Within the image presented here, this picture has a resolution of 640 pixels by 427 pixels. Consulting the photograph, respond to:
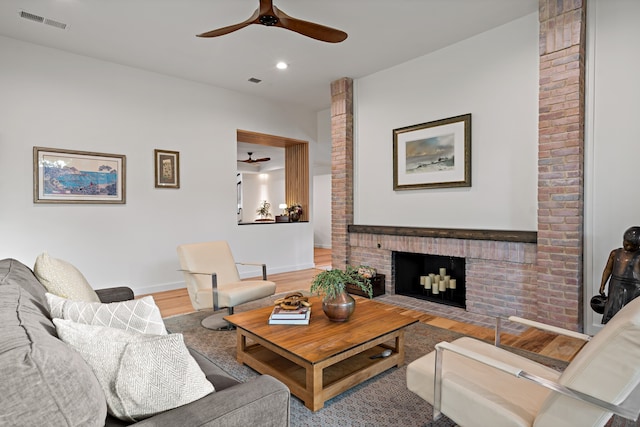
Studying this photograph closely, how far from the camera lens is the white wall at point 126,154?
13.1 feet

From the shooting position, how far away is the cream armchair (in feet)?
10.7

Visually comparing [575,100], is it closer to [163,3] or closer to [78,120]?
[163,3]

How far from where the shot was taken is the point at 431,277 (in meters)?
4.55

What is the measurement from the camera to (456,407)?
153 cm

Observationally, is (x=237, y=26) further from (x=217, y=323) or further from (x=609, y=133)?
(x=609, y=133)

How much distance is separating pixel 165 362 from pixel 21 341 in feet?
1.20

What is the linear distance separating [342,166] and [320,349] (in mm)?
3551

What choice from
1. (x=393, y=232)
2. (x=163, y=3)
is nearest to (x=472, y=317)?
(x=393, y=232)

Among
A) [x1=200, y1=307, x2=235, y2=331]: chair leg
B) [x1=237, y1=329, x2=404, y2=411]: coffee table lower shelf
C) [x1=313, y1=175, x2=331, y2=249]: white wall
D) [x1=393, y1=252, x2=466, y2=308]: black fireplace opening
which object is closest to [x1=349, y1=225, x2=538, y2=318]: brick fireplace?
[x1=393, y1=252, x2=466, y2=308]: black fireplace opening

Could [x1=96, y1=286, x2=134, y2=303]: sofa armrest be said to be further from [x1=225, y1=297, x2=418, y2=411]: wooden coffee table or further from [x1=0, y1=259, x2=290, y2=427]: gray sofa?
[x1=0, y1=259, x2=290, y2=427]: gray sofa

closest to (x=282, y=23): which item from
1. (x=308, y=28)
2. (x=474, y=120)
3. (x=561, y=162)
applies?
(x=308, y=28)

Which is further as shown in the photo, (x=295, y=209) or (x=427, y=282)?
(x=295, y=209)

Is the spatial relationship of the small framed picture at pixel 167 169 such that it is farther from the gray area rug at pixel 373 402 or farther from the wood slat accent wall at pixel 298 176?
the gray area rug at pixel 373 402

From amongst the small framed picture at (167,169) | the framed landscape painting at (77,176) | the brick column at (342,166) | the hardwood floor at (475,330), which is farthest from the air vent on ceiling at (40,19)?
the brick column at (342,166)
